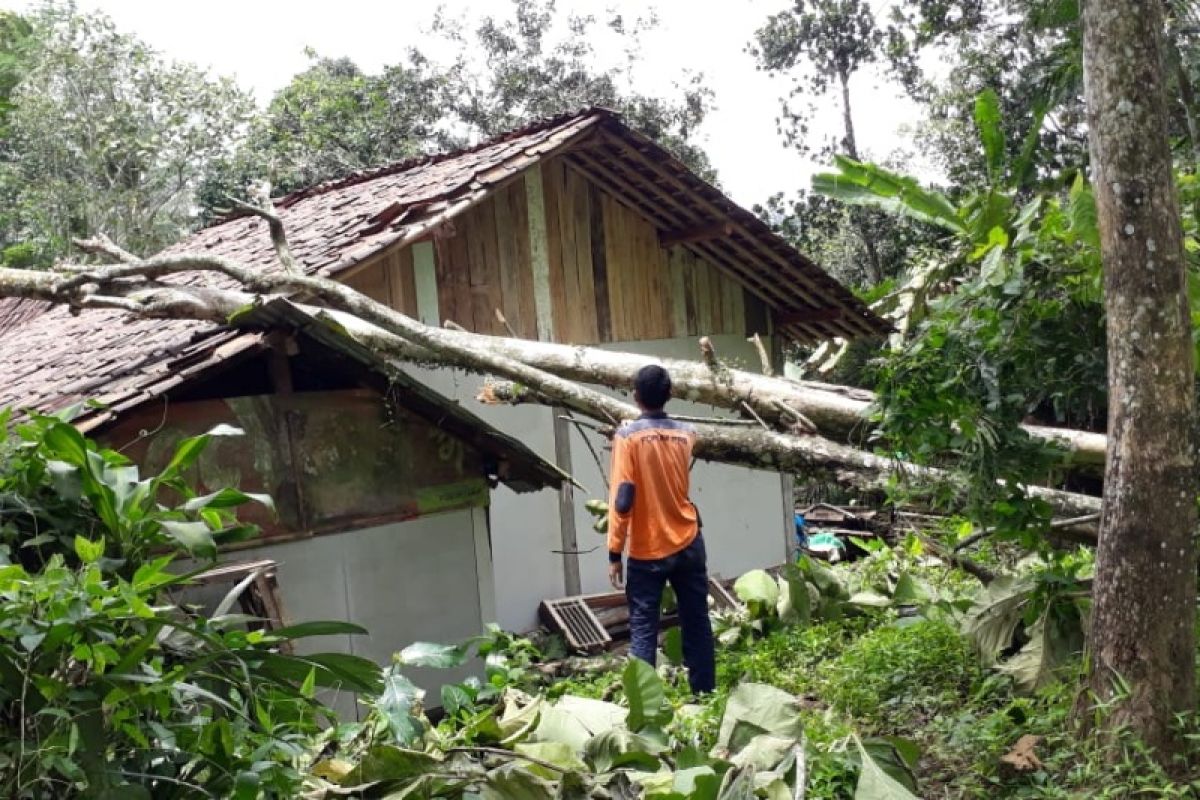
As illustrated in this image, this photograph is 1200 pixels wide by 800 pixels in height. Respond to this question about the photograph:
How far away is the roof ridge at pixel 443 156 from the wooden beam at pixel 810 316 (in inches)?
132

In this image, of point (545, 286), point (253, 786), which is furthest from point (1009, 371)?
point (545, 286)

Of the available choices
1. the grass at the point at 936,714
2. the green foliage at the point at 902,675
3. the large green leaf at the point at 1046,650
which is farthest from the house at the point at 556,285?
the large green leaf at the point at 1046,650

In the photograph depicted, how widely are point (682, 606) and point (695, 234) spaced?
17.1 feet

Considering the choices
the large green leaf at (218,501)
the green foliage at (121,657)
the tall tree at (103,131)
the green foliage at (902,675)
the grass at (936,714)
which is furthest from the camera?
the tall tree at (103,131)

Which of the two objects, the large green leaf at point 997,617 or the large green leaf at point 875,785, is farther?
the large green leaf at point 997,617

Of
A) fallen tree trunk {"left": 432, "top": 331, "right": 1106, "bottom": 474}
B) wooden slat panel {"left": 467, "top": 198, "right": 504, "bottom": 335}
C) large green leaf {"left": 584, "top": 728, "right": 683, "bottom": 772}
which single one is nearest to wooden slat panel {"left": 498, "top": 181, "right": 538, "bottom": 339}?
wooden slat panel {"left": 467, "top": 198, "right": 504, "bottom": 335}

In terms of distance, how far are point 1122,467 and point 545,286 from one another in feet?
21.3

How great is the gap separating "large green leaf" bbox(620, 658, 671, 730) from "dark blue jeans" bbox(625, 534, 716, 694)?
152 cm

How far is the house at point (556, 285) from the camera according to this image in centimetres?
860

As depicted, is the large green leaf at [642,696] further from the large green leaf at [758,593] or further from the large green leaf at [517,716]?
the large green leaf at [758,593]

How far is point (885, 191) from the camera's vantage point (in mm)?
7625

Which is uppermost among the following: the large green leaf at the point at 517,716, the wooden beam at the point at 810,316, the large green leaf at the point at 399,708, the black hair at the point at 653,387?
the wooden beam at the point at 810,316

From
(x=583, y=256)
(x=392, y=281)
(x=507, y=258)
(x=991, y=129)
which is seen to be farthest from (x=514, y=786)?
(x=583, y=256)

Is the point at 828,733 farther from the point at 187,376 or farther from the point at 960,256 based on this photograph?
the point at 187,376
